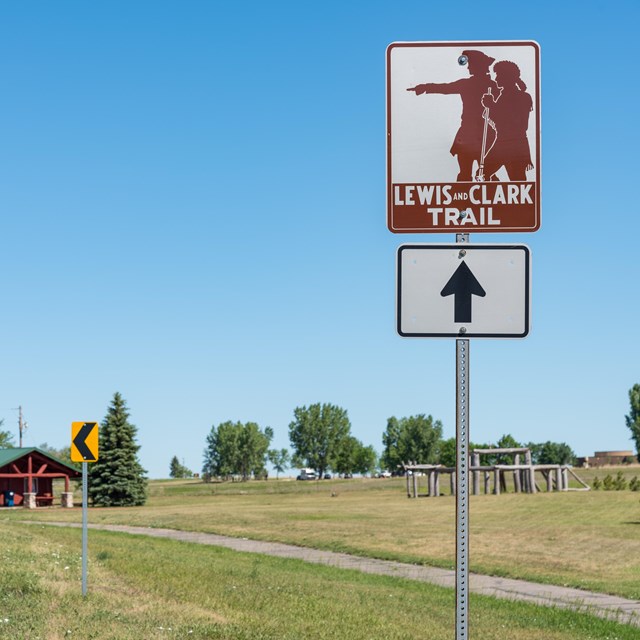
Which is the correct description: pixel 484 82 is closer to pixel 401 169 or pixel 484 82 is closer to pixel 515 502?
pixel 401 169

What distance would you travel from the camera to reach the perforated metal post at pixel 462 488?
460cm

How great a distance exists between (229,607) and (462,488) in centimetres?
931

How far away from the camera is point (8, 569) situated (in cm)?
1448

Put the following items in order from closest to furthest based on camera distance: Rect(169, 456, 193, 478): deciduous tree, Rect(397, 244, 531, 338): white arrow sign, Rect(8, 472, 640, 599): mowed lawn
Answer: Rect(397, 244, 531, 338): white arrow sign
Rect(8, 472, 640, 599): mowed lawn
Rect(169, 456, 193, 478): deciduous tree

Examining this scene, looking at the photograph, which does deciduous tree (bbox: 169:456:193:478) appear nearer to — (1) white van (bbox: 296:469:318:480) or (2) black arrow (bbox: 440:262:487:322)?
(1) white van (bbox: 296:469:318:480)

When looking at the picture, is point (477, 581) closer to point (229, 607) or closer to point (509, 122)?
point (229, 607)

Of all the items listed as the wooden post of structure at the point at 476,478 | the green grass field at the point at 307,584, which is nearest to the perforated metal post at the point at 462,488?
the green grass field at the point at 307,584

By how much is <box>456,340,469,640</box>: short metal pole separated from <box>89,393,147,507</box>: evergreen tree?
56.5 m

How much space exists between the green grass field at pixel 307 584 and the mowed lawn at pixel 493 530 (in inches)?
2.8

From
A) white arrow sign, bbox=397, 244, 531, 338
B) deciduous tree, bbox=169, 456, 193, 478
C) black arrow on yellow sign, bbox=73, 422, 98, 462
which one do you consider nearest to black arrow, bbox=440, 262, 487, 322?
white arrow sign, bbox=397, 244, 531, 338

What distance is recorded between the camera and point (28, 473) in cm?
5916

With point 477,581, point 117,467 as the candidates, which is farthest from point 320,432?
point 477,581

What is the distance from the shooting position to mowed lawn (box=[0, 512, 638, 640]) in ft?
36.0

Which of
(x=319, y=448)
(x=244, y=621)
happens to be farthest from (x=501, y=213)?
(x=319, y=448)
